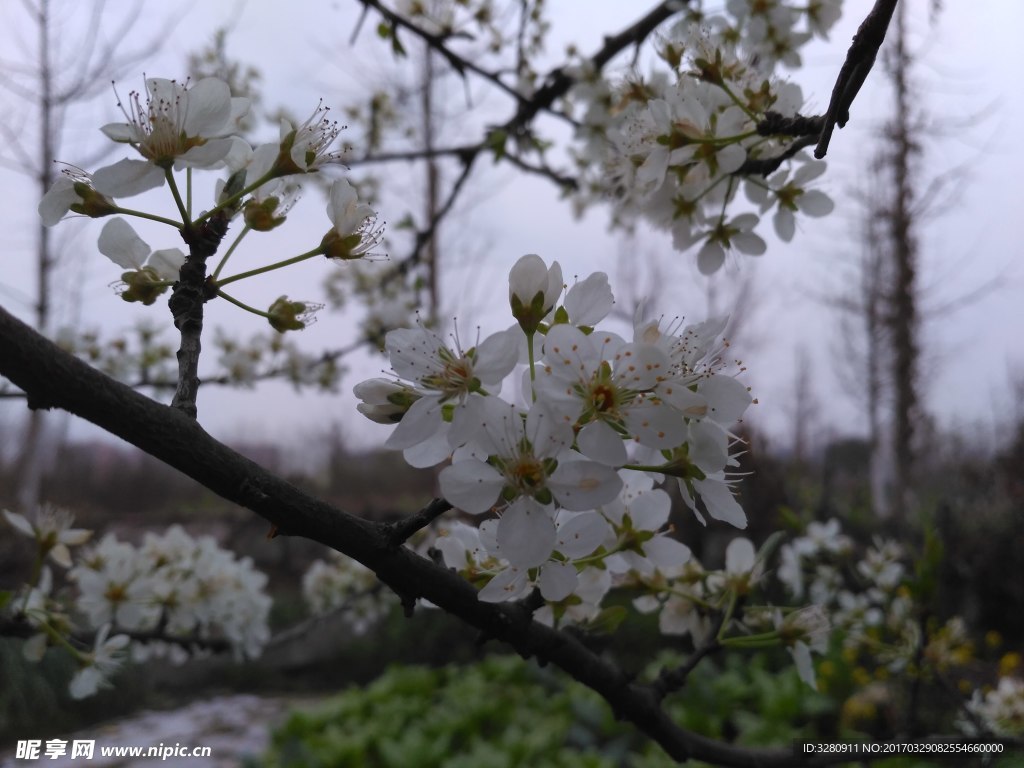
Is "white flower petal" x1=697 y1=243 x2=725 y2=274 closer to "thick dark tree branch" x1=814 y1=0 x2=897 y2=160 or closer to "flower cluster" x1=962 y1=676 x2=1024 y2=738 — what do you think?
"thick dark tree branch" x1=814 y1=0 x2=897 y2=160

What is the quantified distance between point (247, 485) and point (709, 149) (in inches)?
30.1

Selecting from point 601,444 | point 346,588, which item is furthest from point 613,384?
point 346,588

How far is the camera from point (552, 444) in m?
0.57

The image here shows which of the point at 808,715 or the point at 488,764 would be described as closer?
the point at 488,764

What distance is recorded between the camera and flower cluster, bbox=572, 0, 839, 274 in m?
0.94

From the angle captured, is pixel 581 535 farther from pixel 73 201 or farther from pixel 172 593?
pixel 172 593

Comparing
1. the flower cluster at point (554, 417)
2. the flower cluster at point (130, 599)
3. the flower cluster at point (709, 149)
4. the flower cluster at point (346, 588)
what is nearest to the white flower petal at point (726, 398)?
the flower cluster at point (554, 417)

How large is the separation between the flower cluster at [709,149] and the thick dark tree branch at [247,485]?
0.65m

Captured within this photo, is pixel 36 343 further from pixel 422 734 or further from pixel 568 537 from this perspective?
pixel 422 734

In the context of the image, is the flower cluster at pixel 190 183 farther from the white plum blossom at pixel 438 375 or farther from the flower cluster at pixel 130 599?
the flower cluster at pixel 130 599

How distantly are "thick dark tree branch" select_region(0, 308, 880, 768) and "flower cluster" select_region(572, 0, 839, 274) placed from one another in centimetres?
65

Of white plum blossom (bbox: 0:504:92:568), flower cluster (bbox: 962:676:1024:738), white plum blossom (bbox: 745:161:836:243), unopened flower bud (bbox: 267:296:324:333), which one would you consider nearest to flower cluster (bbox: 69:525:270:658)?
white plum blossom (bbox: 0:504:92:568)

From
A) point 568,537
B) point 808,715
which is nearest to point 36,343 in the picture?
point 568,537

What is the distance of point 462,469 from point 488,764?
3147 mm
